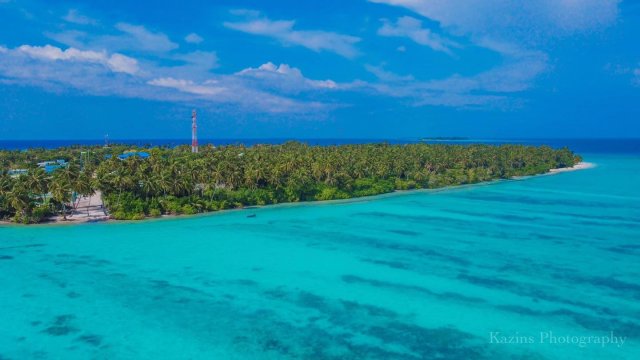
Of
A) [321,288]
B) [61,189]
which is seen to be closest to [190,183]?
[61,189]

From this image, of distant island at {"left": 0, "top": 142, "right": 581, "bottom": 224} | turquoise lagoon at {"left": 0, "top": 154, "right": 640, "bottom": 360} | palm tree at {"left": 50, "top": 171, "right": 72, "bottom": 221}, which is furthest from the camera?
distant island at {"left": 0, "top": 142, "right": 581, "bottom": 224}

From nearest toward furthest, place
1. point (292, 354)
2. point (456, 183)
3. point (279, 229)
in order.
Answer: point (292, 354) < point (279, 229) < point (456, 183)

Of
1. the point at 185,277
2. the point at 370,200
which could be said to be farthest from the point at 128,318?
the point at 370,200

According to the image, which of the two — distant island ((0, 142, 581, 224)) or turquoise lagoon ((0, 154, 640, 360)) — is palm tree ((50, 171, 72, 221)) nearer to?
distant island ((0, 142, 581, 224))

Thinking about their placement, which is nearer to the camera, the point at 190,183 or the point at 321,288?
the point at 321,288

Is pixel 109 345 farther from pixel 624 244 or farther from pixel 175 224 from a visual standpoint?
pixel 624 244

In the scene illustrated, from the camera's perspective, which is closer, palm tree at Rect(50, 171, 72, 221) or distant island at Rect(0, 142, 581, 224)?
palm tree at Rect(50, 171, 72, 221)

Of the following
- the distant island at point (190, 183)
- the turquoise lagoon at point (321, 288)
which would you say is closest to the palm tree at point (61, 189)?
the distant island at point (190, 183)

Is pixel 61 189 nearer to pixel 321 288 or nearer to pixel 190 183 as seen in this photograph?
pixel 190 183

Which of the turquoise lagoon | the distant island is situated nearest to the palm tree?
the distant island
